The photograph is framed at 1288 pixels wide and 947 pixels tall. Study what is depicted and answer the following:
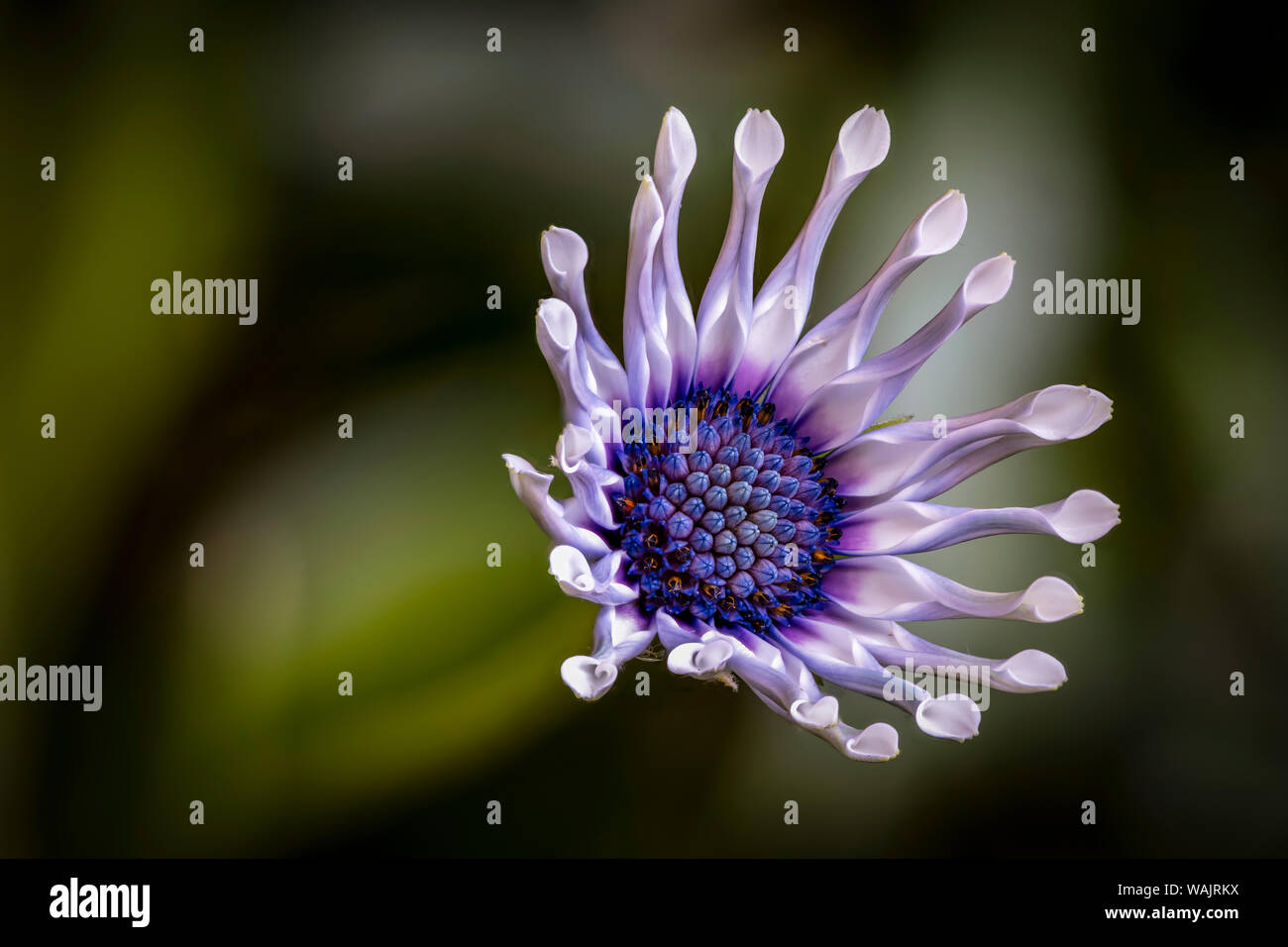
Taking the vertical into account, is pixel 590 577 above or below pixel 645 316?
below

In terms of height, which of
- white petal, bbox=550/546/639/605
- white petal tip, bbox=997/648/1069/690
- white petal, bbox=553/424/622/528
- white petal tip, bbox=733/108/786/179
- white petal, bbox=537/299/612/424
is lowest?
white petal tip, bbox=997/648/1069/690

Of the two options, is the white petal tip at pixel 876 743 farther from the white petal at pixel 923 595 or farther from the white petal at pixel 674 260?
the white petal at pixel 674 260

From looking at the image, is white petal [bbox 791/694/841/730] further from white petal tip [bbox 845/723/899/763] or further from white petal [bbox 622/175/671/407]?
white petal [bbox 622/175/671/407]

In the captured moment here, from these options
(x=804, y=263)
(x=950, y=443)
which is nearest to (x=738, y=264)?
(x=804, y=263)

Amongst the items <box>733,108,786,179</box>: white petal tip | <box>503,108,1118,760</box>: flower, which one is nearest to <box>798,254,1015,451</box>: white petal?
<box>503,108,1118,760</box>: flower

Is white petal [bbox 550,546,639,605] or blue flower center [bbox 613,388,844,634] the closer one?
white petal [bbox 550,546,639,605]

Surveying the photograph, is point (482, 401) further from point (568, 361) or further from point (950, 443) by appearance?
point (950, 443)

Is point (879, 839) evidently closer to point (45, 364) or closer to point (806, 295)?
point (806, 295)

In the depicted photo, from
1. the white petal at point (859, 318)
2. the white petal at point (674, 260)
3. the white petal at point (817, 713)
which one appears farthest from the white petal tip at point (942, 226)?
the white petal at point (817, 713)

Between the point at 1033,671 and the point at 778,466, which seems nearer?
the point at 1033,671
